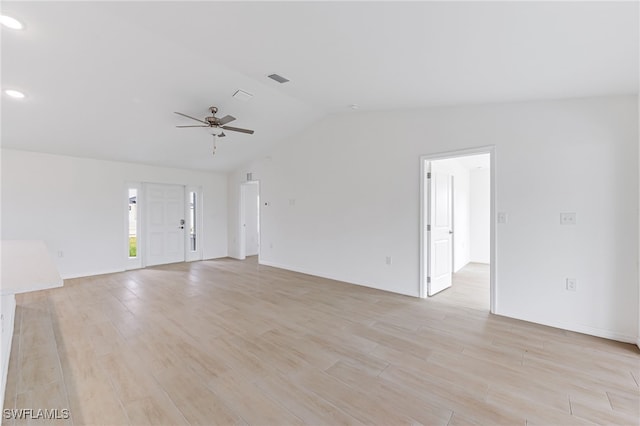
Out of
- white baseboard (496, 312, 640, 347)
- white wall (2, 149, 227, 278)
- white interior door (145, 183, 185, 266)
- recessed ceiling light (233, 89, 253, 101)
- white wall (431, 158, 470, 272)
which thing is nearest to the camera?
white baseboard (496, 312, 640, 347)

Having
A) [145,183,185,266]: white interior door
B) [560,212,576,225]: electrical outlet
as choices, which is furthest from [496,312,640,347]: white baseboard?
[145,183,185,266]: white interior door

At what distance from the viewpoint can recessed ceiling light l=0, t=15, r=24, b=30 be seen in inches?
84.2

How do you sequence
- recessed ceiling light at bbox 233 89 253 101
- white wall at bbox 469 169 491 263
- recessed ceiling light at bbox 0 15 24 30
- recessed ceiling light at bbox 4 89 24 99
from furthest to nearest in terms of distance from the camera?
white wall at bbox 469 169 491 263 < recessed ceiling light at bbox 233 89 253 101 < recessed ceiling light at bbox 4 89 24 99 < recessed ceiling light at bbox 0 15 24 30

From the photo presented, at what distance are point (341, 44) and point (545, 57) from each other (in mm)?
1618

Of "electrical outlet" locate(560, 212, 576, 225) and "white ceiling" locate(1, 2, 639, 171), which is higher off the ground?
"white ceiling" locate(1, 2, 639, 171)

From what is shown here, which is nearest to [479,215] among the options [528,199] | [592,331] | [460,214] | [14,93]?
[460,214]

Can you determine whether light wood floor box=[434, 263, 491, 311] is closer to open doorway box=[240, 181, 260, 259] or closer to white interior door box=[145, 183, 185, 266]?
open doorway box=[240, 181, 260, 259]

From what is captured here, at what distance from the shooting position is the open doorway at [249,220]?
7.11 metres

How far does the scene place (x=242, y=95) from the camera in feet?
11.9

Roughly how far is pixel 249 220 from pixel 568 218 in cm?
674

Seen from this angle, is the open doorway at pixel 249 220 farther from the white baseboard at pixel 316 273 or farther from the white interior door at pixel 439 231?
the white interior door at pixel 439 231

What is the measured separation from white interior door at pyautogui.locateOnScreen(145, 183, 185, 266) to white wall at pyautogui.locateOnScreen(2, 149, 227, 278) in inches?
13.6

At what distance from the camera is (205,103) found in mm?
3857

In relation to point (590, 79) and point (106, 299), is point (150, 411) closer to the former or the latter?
point (106, 299)
